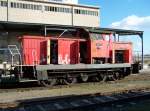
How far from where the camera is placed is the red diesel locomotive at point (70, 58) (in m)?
18.3

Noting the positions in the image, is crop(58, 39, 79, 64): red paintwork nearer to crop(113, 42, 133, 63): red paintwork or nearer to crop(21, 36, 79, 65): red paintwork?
crop(21, 36, 79, 65): red paintwork

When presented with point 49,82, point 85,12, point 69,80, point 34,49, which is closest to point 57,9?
point 85,12

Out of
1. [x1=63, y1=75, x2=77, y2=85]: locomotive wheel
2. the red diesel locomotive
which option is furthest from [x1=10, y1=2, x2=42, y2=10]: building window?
[x1=63, y1=75, x2=77, y2=85]: locomotive wheel

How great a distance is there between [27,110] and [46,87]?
7797mm

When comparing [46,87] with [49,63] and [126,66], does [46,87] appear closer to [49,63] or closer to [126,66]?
[49,63]

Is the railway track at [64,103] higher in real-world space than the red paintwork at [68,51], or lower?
lower

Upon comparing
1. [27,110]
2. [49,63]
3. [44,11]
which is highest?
[44,11]

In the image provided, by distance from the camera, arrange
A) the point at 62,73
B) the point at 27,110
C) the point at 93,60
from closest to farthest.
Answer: the point at 27,110 → the point at 62,73 → the point at 93,60

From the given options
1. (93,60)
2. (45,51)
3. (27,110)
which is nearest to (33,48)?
(45,51)

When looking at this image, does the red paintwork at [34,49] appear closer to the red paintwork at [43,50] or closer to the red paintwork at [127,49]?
the red paintwork at [43,50]

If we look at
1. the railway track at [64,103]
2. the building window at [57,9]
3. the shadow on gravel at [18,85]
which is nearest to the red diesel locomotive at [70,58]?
the shadow on gravel at [18,85]

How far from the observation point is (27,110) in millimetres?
10594

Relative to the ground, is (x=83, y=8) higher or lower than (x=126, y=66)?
higher

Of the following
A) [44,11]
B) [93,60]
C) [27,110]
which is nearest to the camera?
[27,110]
